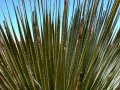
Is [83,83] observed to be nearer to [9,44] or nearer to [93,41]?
[93,41]

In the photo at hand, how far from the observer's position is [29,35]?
1986mm

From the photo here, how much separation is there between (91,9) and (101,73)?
0.41 metres

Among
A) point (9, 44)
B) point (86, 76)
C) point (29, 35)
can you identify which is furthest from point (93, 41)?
point (9, 44)

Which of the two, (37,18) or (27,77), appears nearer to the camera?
(27,77)

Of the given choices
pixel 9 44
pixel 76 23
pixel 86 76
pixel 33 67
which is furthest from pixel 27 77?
pixel 76 23

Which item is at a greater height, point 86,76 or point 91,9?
point 91,9

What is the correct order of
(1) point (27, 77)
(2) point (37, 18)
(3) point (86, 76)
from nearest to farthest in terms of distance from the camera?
(3) point (86, 76) → (1) point (27, 77) → (2) point (37, 18)

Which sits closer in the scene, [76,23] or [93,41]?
[93,41]

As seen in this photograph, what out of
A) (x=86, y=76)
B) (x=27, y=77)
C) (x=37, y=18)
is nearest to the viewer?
(x=86, y=76)

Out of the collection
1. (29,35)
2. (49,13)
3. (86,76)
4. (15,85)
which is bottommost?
(15,85)

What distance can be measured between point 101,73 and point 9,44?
2.13ft

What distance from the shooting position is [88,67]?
1.83 metres

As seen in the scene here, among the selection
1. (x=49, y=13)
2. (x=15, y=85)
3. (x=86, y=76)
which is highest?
(x=49, y=13)

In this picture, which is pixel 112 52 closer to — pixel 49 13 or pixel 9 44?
pixel 49 13
